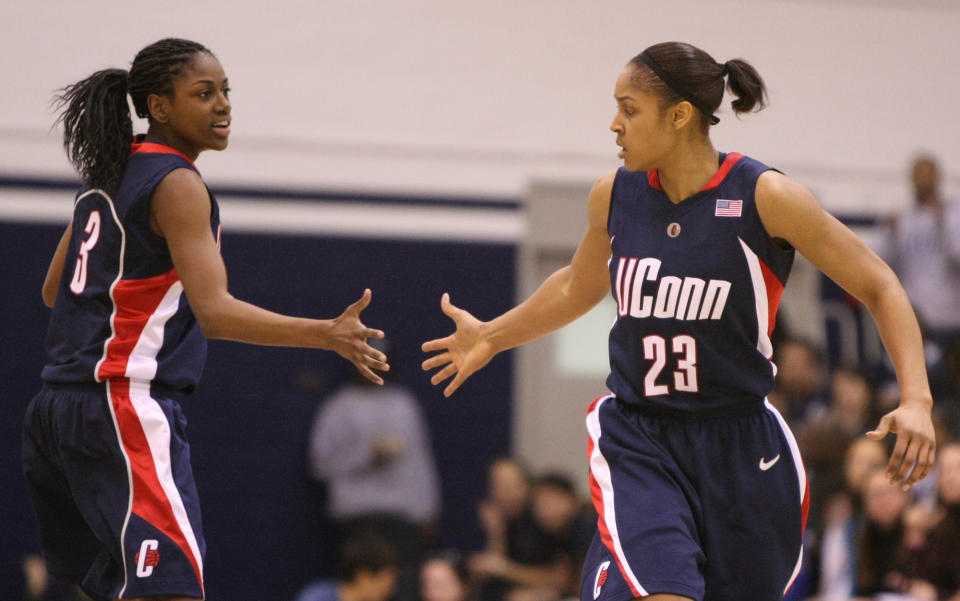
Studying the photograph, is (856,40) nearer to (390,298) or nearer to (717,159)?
(390,298)

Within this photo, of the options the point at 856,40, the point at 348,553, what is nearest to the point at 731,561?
the point at 348,553

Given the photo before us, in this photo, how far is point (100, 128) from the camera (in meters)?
3.84

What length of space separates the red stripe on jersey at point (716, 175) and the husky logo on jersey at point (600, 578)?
109 centimetres

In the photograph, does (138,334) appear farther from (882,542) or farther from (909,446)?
(882,542)

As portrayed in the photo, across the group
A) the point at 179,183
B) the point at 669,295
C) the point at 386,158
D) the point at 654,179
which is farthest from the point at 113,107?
the point at 386,158

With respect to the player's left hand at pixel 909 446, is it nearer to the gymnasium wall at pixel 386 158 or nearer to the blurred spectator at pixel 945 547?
the blurred spectator at pixel 945 547

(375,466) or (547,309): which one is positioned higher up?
(547,309)

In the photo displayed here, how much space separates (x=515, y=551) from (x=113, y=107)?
5373 mm

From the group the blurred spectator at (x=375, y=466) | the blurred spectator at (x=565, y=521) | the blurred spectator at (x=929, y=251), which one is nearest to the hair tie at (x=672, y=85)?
the blurred spectator at (x=565, y=521)

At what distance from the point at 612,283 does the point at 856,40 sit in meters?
7.57

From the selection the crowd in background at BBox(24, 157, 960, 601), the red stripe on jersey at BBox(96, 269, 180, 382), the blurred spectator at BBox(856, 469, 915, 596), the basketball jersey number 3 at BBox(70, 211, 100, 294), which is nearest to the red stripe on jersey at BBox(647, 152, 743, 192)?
the red stripe on jersey at BBox(96, 269, 180, 382)

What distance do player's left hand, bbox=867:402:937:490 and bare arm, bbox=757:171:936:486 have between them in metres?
0.03

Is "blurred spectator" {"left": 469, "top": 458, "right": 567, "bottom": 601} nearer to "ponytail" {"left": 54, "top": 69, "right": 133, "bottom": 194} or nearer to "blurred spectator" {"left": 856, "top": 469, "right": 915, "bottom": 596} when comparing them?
"blurred spectator" {"left": 856, "top": 469, "right": 915, "bottom": 596}

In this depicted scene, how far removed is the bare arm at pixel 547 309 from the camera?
409 centimetres
